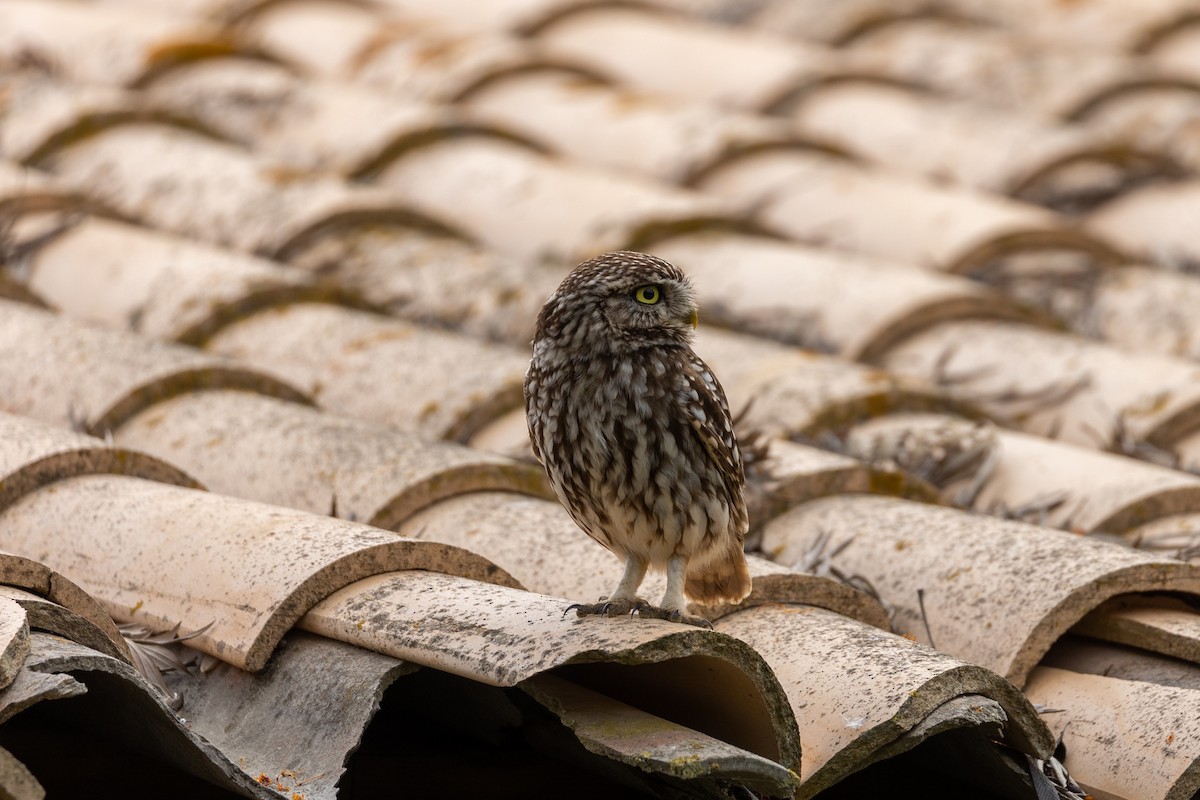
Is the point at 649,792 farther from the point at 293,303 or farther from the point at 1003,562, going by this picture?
the point at 293,303

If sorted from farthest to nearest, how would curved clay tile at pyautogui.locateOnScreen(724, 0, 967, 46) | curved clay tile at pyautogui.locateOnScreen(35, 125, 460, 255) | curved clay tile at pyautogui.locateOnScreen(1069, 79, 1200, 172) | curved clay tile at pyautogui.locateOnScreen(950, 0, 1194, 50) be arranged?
curved clay tile at pyautogui.locateOnScreen(724, 0, 967, 46)
curved clay tile at pyautogui.locateOnScreen(950, 0, 1194, 50)
curved clay tile at pyautogui.locateOnScreen(1069, 79, 1200, 172)
curved clay tile at pyautogui.locateOnScreen(35, 125, 460, 255)

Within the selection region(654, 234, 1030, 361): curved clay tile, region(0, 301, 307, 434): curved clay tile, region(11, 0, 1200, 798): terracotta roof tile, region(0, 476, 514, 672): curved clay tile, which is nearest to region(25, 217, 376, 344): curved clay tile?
region(11, 0, 1200, 798): terracotta roof tile

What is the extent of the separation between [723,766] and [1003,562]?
1149mm

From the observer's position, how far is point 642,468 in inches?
123

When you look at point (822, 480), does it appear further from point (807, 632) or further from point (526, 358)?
point (526, 358)

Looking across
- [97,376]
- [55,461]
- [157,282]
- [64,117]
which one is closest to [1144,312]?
[157,282]

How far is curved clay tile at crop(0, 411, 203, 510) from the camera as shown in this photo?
11.6 ft

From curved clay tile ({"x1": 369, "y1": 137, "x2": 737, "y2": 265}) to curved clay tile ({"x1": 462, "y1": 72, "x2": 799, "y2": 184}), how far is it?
0.57 feet

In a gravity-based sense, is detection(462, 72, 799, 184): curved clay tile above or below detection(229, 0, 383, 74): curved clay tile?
below

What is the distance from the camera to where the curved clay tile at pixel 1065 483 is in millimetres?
3918

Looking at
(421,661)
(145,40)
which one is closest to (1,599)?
(421,661)

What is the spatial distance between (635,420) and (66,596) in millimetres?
1038

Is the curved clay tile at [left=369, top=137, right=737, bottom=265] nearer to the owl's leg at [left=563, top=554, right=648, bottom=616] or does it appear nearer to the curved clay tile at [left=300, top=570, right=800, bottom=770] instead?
the owl's leg at [left=563, top=554, right=648, bottom=616]

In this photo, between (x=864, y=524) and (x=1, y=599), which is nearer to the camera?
(x=1, y=599)
